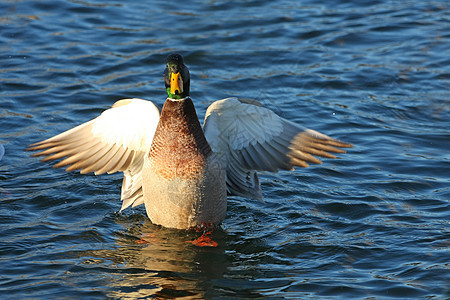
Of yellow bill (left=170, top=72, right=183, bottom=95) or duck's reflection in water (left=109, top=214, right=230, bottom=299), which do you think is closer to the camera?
duck's reflection in water (left=109, top=214, right=230, bottom=299)

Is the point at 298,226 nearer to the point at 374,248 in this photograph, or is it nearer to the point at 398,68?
the point at 374,248

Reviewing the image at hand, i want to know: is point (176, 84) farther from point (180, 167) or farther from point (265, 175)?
point (265, 175)

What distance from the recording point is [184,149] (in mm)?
6227

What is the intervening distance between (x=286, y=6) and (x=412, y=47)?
2.48 meters

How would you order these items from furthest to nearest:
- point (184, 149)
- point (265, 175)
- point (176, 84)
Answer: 1. point (265, 175)
2. point (184, 149)
3. point (176, 84)

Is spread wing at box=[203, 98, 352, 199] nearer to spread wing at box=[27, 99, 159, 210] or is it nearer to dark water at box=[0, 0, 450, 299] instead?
spread wing at box=[27, 99, 159, 210]

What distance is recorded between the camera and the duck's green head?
20.1 feet

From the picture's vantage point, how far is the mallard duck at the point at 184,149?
6.23 m

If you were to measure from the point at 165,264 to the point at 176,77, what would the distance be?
1.49 metres

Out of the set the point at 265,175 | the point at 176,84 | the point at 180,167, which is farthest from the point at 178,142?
the point at 265,175

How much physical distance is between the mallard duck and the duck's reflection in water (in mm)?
213

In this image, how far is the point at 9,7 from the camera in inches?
494

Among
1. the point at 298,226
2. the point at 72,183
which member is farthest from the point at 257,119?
the point at 72,183


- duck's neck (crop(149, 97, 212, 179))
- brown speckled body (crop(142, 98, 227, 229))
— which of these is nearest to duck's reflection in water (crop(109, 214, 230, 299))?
brown speckled body (crop(142, 98, 227, 229))
